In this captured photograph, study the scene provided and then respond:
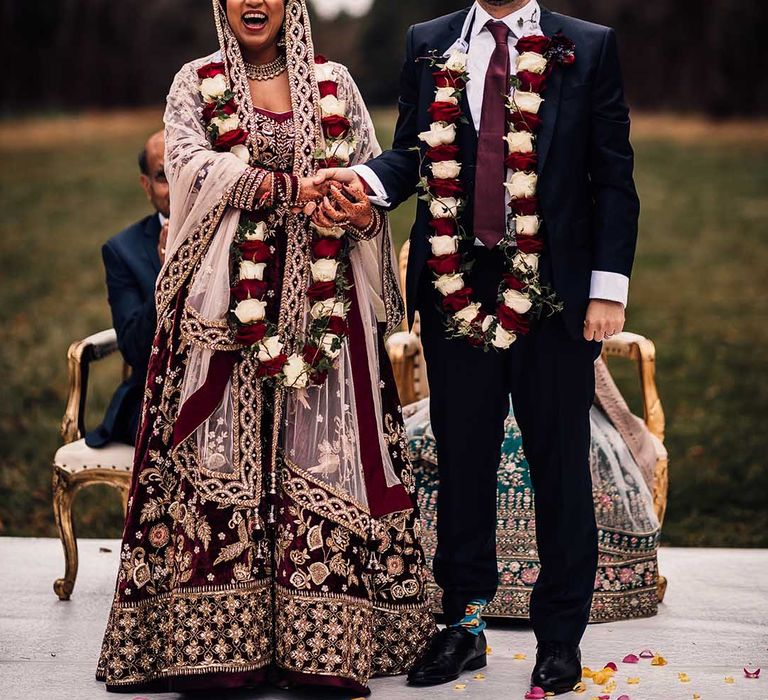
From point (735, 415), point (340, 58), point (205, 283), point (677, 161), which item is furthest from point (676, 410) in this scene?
point (205, 283)

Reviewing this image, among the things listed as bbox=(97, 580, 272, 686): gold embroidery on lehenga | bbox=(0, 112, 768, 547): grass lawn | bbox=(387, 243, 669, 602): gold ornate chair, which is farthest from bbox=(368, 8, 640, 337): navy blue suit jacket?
bbox=(0, 112, 768, 547): grass lawn

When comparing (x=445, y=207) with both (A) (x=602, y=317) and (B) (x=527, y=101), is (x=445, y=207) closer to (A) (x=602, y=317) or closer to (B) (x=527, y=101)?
(B) (x=527, y=101)

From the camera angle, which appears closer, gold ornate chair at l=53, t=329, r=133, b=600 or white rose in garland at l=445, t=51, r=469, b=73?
white rose in garland at l=445, t=51, r=469, b=73

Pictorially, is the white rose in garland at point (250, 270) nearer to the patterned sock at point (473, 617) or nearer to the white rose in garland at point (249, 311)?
the white rose in garland at point (249, 311)

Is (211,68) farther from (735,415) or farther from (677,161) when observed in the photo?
(677,161)

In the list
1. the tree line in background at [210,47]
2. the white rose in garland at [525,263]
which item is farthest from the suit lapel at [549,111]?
the tree line in background at [210,47]

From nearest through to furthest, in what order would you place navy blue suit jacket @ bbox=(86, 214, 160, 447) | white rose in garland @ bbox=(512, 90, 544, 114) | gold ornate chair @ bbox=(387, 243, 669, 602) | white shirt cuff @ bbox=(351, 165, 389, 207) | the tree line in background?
white rose in garland @ bbox=(512, 90, 544, 114) → white shirt cuff @ bbox=(351, 165, 389, 207) → navy blue suit jacket @ bbox=(86, 214, 160, 447) → gold ornate chair @ bbox=(387, 243, 669, 602) → the tree line in background

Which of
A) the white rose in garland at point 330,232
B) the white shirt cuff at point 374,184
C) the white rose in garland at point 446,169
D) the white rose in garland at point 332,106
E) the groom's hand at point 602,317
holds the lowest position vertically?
the groom's hand at point 602,317

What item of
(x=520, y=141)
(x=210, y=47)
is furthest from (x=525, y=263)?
(x=210, y=47)

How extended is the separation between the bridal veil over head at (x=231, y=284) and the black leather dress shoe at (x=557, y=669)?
65 centimetres

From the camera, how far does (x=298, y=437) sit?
3762 millimetres

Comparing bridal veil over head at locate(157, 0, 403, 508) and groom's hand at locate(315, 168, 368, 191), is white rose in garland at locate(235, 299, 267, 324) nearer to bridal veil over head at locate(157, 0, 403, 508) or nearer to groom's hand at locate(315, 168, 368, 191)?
bridal veil over head at locate(157, 0, 403, 508)

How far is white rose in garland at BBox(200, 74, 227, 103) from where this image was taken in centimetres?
368

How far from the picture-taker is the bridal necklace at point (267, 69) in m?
3.77
